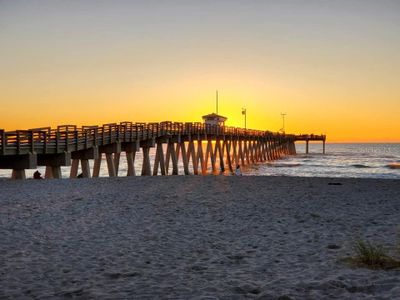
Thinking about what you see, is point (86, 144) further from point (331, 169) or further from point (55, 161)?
point (331, 169)

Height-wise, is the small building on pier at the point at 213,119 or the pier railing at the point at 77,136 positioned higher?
the small building on pier at the point at 213,119

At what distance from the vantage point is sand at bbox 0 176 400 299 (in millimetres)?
6445

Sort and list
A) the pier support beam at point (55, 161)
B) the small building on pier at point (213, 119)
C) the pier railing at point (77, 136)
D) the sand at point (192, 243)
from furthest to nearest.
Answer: the small building on pier at point (213, 119) < the pier support beam at point (55, 161) < the pier railing at point (77, 136) < the sand at point (192, 243)

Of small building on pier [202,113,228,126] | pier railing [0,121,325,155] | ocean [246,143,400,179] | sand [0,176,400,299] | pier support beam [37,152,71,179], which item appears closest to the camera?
sand [0,176,400,299]

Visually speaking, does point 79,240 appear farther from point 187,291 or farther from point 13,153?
point 13,153

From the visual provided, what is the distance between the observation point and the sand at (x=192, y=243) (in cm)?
645

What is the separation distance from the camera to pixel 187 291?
247 inches

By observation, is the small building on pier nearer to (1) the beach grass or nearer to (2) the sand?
(2) the sand

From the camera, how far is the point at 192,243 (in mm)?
9461

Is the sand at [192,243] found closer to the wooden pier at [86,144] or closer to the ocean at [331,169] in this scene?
the wooden pier at [86,144]

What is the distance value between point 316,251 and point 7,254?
216 inches

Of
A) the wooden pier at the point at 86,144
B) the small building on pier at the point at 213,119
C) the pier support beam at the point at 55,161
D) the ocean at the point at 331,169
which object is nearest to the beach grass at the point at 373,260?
the wooden pier at the point at 86,144

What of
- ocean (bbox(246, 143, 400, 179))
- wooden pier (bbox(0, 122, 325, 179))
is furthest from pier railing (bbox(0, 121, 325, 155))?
ocean (bbox(246, 143, 400, 179))

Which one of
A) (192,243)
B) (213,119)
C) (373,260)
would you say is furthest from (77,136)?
(213,119)
